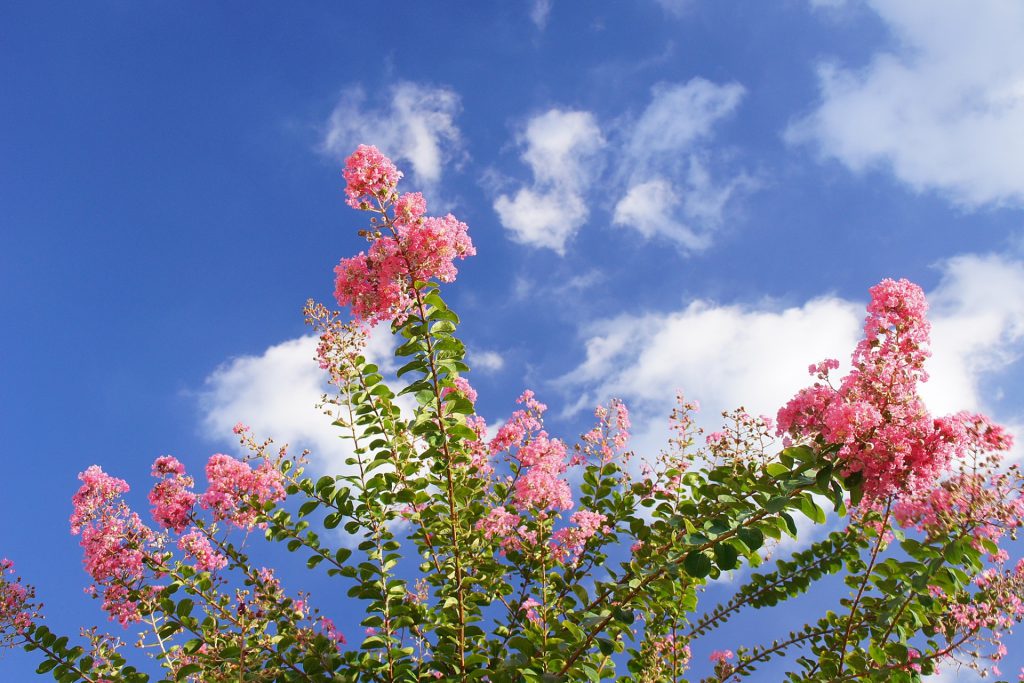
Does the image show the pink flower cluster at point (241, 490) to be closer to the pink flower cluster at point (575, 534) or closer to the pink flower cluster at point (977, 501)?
the pink flower cluster at point (575, 534)

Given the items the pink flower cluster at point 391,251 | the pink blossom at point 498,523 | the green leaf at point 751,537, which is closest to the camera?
the green leaf at point 751,537

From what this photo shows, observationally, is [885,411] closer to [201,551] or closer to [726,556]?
[726,556]

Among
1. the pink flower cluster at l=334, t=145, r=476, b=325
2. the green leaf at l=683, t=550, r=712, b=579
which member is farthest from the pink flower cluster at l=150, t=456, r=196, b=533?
the green leaf at l=683, t=550, r=712, b=579

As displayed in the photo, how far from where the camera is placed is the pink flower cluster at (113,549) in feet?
14.1

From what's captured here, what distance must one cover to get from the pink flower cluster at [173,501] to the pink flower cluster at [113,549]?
0.13 meters

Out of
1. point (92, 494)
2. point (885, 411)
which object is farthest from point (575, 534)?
point (92, 494)

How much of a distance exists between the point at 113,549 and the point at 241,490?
0.97 m

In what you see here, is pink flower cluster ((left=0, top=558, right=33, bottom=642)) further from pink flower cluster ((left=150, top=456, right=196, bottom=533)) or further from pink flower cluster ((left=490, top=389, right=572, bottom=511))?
pink flower cluster ((left=490, top=389, right=572, bottom=511))

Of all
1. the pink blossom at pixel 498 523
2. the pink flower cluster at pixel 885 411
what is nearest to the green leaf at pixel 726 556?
the pink flower cluster at pixel 885 411

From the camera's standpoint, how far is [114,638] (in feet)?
13.6

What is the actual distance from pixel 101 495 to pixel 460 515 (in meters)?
2.55

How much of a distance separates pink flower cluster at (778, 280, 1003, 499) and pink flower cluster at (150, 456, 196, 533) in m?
3.75

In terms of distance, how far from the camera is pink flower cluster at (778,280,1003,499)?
3068 mm

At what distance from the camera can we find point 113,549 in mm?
4324
